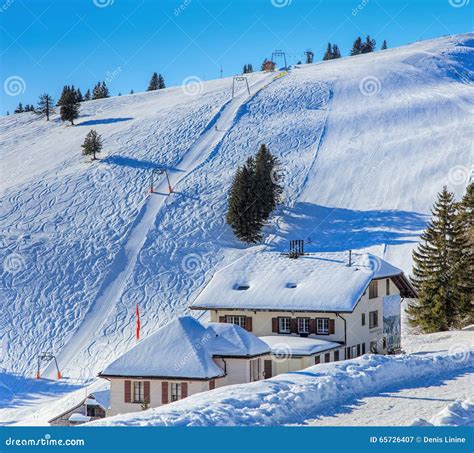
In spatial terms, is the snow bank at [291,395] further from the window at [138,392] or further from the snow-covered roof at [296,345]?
the snow-covered roof at [296,345]

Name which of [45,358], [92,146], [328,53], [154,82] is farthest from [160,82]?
[45,358]

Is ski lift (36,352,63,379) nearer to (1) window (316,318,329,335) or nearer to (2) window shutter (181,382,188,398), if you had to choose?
(1) window (316,318,329,335)

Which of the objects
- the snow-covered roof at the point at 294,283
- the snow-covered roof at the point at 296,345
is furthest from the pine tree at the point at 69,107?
the snow-covered roof at the point at 296,345

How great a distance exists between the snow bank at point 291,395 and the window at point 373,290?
17453 millimetres

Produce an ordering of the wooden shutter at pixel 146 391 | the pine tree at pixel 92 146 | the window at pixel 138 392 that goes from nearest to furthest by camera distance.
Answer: the wooden shutter at pixel 146 391
the window at pixel 138 392
the pine tree at pixel 92 146

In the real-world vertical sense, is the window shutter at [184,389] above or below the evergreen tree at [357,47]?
below

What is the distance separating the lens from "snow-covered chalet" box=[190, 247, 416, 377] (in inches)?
1492

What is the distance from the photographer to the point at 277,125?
95.1 metres

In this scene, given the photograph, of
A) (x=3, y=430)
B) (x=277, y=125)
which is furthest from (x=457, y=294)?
(x=277, y=125)

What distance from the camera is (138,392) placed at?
102 ft

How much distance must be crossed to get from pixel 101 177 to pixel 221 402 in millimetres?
65377

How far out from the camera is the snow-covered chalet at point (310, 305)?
37.9 metres

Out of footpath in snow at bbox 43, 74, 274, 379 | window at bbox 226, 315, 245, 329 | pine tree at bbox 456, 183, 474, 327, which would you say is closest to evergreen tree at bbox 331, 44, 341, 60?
footpath in snow at bbox 43, 74, 274, 379

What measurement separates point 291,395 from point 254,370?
15.8 m
